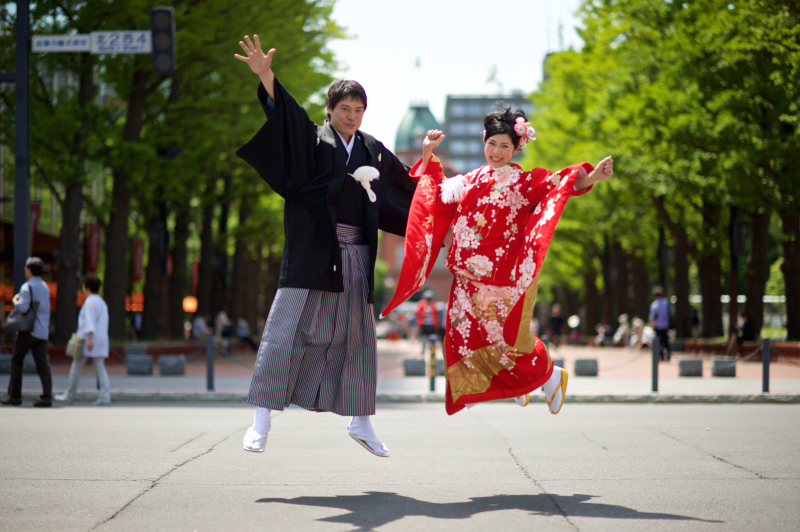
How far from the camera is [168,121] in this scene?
2034 cm

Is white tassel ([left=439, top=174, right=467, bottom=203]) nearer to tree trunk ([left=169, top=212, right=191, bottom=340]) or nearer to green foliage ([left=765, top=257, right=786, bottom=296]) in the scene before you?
tree trunk ([left=169, top=212, right=191, bottom=340])

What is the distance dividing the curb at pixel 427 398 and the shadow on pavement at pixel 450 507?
7.36m

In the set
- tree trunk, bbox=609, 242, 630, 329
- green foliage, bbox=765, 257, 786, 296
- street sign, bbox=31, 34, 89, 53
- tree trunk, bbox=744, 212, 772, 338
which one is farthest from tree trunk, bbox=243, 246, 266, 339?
green foliage, bbox=765, 257, 786, 296

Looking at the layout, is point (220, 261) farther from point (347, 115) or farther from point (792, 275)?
point (347, 115)

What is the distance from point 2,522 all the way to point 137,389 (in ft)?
30.2

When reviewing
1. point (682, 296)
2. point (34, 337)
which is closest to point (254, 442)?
point (34, 337)

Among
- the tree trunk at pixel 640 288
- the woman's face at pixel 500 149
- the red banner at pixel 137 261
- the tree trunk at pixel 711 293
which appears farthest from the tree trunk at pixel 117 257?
the tree trunk at pixel 640 288

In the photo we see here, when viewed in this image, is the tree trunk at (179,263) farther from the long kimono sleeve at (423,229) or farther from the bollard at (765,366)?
the long kimono sleeve at (423,229)

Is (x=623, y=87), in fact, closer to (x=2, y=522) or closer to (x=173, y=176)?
(x=173, y=176)

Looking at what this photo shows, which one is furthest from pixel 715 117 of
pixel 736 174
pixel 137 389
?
pixel 137 389

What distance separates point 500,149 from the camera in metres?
5.40

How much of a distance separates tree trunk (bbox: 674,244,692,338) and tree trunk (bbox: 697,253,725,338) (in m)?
1.77

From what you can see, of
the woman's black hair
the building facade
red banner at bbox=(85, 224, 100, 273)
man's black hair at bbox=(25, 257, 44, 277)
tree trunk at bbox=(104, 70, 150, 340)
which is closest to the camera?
the woman's black hair

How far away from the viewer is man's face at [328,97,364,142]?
17.1ft
